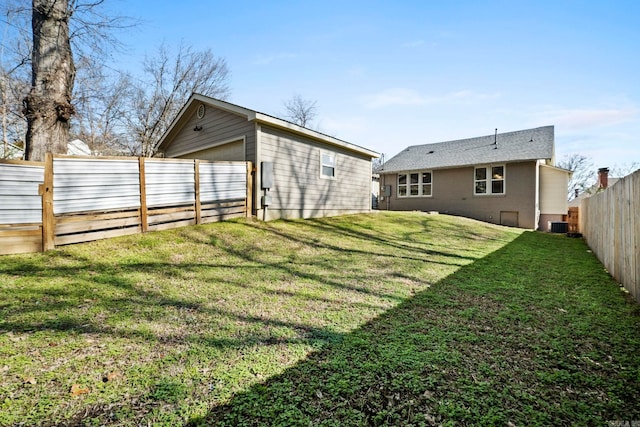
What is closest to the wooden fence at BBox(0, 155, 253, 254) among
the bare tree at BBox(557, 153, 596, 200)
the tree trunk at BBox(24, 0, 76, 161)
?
the tree trunk at BBox(24, 0, 76, 161)

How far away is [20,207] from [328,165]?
7978 millimetres

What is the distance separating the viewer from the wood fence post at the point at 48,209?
4.69 metres

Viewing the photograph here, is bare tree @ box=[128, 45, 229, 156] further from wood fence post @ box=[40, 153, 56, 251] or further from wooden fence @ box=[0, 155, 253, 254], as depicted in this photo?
wood fence post @ box=[40, 153, 56, 251]

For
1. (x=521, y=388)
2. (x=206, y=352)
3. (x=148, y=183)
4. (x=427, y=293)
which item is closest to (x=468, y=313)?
(x=427, y=293)

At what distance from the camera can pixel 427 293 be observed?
3742 millimetres

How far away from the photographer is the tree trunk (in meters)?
5.96

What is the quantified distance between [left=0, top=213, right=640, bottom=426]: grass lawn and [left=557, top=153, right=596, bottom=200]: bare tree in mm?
40863

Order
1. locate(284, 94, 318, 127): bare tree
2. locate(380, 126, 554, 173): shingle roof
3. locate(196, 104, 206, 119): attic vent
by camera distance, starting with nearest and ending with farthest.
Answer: locate(196, 104, 206, 119): attic vent, locate(380, 126, 554, 173): shingle roof, locate(284, 94, 318, 127): bare tree

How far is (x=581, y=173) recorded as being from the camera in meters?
35.8

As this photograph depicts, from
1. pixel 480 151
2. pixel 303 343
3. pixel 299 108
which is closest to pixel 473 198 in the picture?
pixel 480 151

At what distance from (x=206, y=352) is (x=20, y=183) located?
4557mm

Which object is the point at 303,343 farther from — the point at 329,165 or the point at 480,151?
the point at 480,151

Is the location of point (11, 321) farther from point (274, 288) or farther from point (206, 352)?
point (274, 288)

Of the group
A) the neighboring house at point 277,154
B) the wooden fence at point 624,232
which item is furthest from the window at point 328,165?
the wooden fence at point 624,232
